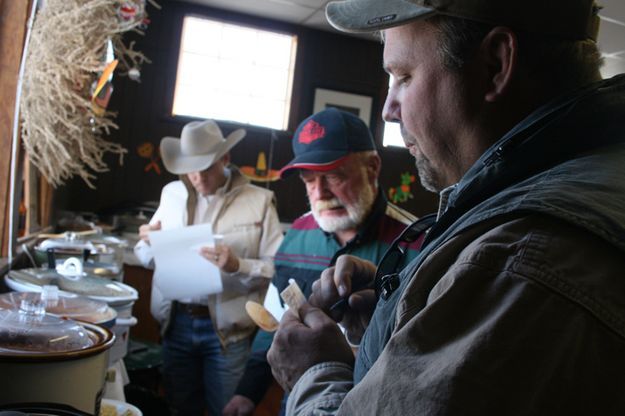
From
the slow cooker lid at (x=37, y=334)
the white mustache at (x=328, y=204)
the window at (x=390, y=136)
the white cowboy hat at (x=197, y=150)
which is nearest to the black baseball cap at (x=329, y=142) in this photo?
the white mustache at (x=328, y=204)

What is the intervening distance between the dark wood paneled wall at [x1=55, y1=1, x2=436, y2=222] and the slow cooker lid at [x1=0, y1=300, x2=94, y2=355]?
401 centimetres

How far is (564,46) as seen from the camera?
0.67 m

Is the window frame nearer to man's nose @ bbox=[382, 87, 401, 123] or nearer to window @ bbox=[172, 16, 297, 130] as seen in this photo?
window @ bbox=[172, 16, 297, 130]

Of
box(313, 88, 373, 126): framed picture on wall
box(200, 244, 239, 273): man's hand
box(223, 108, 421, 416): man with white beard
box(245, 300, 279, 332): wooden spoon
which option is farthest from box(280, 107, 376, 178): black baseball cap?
box(313, 88, 373, 126): framed picture on wall

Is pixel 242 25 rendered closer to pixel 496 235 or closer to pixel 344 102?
pixel 344 102

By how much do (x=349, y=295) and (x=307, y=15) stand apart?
4.47m

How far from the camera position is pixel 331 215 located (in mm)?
1827

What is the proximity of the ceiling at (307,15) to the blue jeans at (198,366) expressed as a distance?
3260mm

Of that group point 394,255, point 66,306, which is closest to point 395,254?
point 394,255

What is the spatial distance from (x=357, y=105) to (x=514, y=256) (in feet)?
17.6

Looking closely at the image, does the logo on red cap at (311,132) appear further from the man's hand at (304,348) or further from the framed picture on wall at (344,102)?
the framed picture on wall at (344,102)

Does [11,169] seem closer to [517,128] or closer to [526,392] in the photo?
[517,128]

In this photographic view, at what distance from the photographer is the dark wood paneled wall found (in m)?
5.12

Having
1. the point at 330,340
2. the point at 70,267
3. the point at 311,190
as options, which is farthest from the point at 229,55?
the point at 330,340
